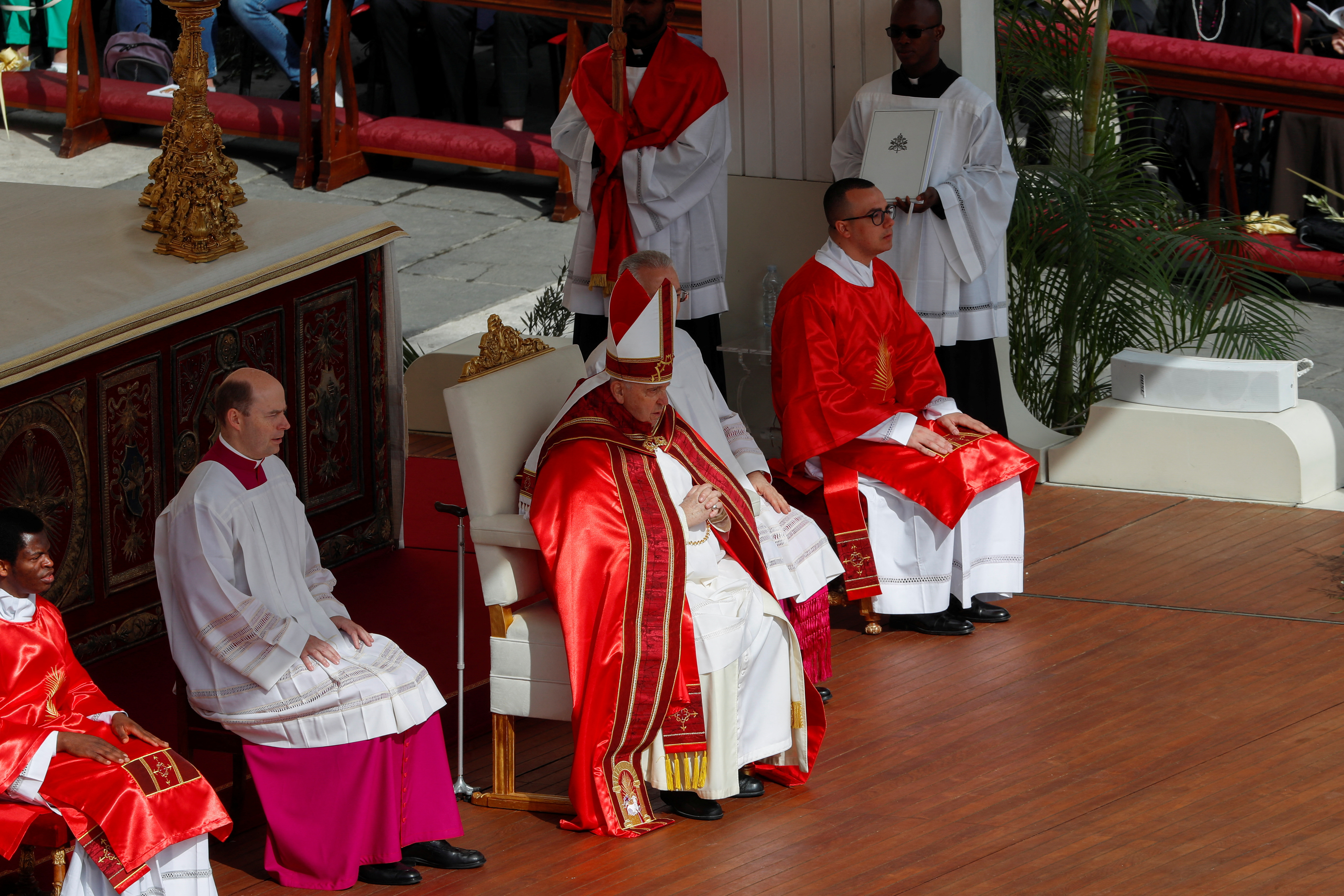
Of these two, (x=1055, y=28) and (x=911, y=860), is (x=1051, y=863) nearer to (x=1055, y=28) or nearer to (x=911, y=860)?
(x=911, y=860)

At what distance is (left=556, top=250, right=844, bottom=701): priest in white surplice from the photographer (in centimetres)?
538

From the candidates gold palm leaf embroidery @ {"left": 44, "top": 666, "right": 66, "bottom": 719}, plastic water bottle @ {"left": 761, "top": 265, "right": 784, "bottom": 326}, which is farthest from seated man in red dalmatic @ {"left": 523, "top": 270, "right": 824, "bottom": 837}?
plastic water bottle @ {"left": 761, "top": 265, "right": 784, "bottom": 326}

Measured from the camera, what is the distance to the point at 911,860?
4.66 meters

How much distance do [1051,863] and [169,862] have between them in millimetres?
1985

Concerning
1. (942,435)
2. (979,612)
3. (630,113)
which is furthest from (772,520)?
(630,113)

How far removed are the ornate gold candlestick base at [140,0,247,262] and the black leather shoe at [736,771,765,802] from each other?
2.08 metres

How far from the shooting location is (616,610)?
16.0 ft

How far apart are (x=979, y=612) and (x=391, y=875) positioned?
2333 millimetres

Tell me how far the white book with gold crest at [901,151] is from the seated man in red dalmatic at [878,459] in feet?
2.47

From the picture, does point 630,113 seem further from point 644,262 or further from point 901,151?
point 644,262

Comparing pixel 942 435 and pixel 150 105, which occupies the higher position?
pixel 150 105

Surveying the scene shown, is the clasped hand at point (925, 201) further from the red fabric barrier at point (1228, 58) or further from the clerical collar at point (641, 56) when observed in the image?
the red fabric barrier at point (1228, 58)

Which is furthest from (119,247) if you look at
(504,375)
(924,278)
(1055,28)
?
(1055,28)

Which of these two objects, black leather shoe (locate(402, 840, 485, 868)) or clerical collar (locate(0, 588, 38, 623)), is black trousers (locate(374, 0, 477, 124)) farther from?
clerical collar (locate(0, 588, 38, 623))
